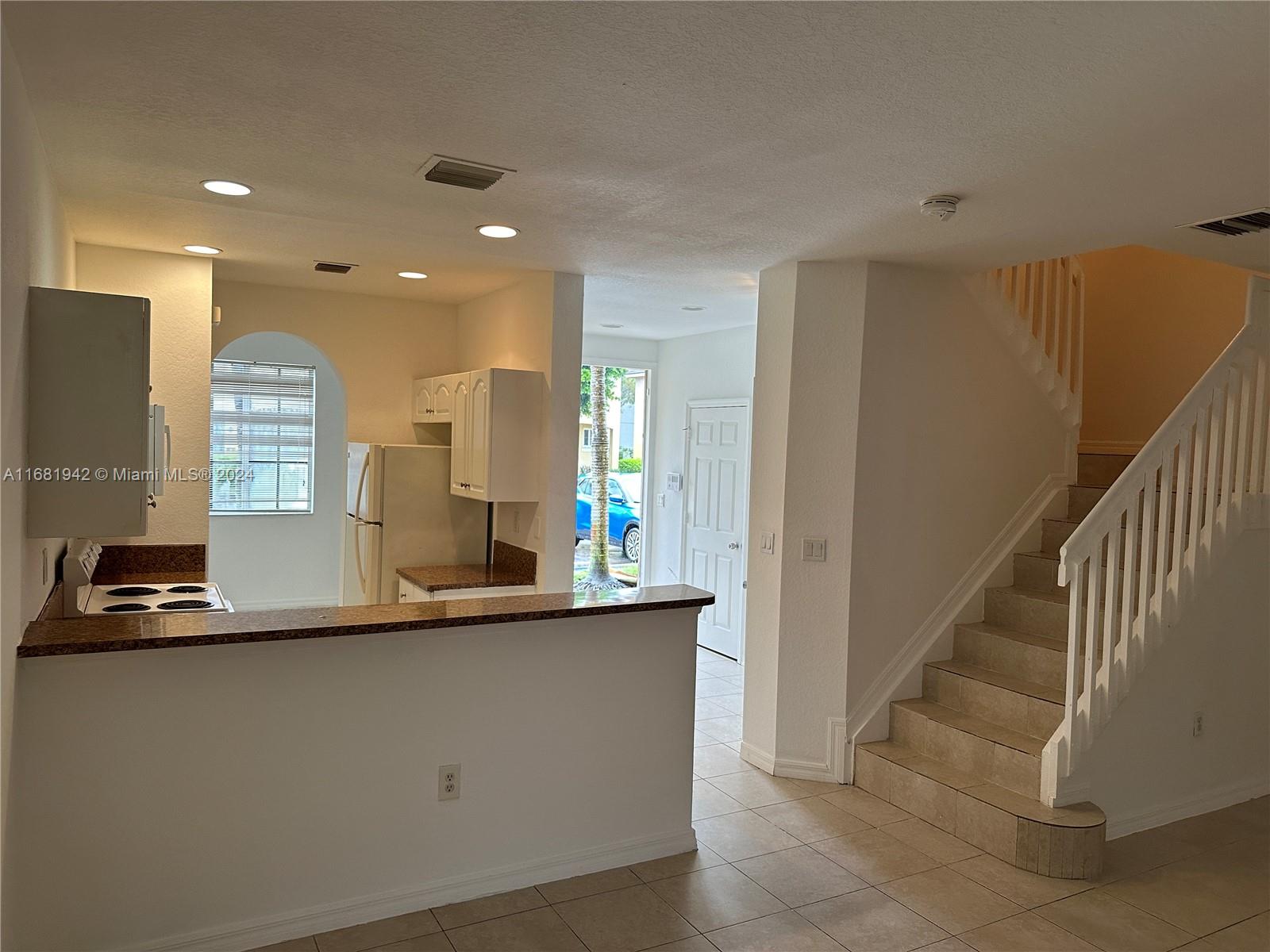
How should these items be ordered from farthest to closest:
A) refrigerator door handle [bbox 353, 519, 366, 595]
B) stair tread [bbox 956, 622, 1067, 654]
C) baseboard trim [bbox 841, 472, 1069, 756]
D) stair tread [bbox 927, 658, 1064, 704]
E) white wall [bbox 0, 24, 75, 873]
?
1. refrigerator door handle [bbox 353, 519, 366, 595]
2. baseboard trim [bbox 841, 472, 1069, 756]
3. stair tread [bbox 956, 622, 1067, 654]
4. stair tread [bbox 927, 658, 1064, 704]
5. white wall [bbox 0, 24, 75, 873]

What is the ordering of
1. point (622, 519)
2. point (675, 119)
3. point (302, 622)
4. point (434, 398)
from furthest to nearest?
point (622, 519)
point (434, 398)
point (302, 622)
point (675, 119)

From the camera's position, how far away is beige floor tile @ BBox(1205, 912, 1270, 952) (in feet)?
9.35

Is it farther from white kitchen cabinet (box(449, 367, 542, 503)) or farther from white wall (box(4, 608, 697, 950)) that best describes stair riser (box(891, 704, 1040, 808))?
white kitchen cabinet (box(449, 367, 542, 503))

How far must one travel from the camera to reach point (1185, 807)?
3.92m

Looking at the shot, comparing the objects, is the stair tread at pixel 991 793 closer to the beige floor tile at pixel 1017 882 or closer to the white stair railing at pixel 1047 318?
the beige floor tile at pixel 1017 882

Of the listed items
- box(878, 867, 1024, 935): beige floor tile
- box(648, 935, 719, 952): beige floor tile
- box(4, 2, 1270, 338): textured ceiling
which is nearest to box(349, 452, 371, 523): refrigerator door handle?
box(4, 2, 1270, 338): textured ceiling

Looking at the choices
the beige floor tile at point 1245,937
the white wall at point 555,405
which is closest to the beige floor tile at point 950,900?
the beige floor tile at point 1245,937

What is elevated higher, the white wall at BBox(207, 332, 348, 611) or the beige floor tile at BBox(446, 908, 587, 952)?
the white wall at BBox(207, 332, 348, 611)

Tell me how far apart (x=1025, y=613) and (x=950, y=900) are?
1.67 m

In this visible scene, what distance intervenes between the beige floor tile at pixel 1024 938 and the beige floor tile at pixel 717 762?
58.7 inches

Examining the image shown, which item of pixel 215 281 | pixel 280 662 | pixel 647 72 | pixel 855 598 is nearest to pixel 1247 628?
pixel 855 598

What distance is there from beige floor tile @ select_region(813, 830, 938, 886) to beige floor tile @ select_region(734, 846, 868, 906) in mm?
54

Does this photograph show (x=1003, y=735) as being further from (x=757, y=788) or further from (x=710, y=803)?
(x=710, y=803)

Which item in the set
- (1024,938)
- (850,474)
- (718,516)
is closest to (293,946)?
(1024,938)
